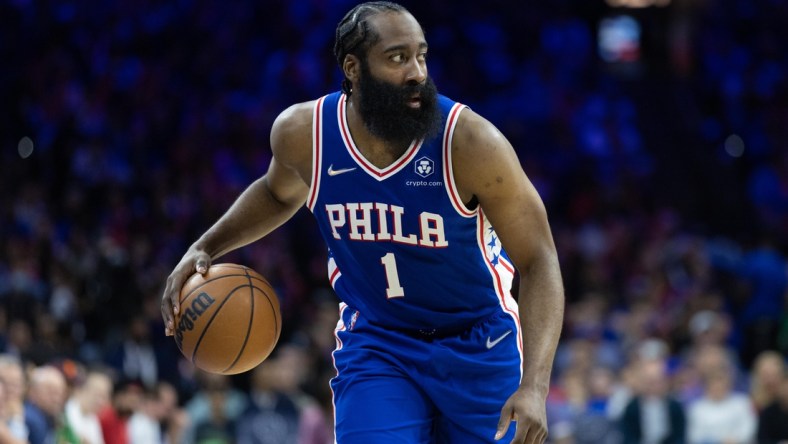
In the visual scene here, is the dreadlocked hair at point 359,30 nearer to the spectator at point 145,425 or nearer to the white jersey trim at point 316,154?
the white jersey trim at point 316,154

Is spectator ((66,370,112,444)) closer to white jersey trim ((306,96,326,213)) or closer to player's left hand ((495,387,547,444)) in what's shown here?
white jersey trim ((306,96,326,213))

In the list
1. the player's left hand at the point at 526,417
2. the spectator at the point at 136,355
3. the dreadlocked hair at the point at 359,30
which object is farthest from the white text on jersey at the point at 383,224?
the spectator at the point at 136,355

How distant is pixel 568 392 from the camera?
991 centimetres

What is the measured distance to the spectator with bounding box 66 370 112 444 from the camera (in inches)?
307

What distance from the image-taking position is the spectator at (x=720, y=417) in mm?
9445

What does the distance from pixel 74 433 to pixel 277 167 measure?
12.1 ft

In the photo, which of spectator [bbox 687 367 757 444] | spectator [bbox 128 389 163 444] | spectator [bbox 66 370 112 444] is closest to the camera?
spectator [bbox 66 370 112 444]

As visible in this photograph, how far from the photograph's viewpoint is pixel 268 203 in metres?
4.53

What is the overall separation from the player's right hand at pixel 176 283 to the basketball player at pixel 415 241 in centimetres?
51

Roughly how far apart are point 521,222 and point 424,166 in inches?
15.0

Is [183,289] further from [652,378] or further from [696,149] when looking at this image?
[696,149]

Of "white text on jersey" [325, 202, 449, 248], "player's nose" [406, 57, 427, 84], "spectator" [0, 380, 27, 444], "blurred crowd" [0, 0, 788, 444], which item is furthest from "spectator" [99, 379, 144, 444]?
"player's nose" [406, 57, 427, 84]

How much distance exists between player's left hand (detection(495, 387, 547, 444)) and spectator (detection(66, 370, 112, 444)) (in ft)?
15.4

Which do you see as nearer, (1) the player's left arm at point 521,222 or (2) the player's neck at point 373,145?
(1) the player's left arm at point 521,222
